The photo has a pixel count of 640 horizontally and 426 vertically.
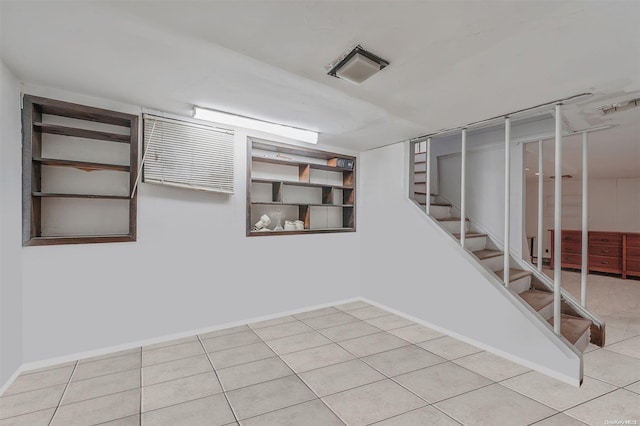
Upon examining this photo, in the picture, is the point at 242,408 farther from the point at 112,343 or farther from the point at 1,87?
the point at 1,87

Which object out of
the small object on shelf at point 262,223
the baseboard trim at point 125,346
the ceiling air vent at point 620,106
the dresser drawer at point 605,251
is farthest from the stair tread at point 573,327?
the dresser drawer at point 605,251

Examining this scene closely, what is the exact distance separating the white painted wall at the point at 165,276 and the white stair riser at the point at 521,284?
224 cm

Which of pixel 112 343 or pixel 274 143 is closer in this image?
pixel 112 343

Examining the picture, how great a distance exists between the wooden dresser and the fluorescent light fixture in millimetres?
5463

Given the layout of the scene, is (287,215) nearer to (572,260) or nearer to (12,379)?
(12,379)

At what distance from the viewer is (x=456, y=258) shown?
10.4 feet

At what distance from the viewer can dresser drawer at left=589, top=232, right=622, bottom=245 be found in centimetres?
612

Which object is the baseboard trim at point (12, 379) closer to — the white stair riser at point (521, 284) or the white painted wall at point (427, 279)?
the white painted wall at point (427, 279)

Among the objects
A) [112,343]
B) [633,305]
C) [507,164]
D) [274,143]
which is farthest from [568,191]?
[112,343]

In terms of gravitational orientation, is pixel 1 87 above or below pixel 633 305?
above

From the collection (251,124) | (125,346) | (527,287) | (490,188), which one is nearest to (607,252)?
(490,188)

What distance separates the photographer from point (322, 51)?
1.78 metres

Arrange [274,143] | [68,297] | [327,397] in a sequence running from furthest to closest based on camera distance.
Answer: [274,143], [68,297], [327,397]

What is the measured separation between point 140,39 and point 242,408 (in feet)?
7.60
